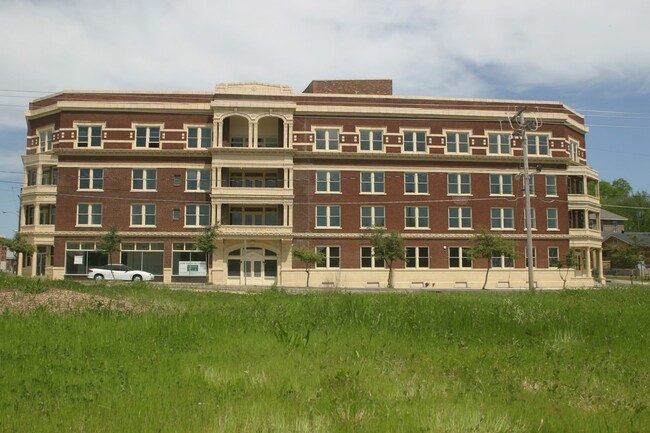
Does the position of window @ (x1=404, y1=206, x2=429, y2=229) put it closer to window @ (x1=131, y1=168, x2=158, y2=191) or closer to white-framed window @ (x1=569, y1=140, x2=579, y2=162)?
white-framed window @ (x1=569, y1=140, x2=579, y2=162)

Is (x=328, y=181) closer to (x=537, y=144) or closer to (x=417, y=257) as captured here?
(x=417, y=257)

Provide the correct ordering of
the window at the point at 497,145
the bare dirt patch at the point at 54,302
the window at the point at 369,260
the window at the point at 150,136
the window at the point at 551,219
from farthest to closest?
the window at the point at 497,145 < the window at the point at 551,219 < the window at the point at 150,136 < the window at the point at 369,260 < the bare dirt patch at the point at 54,302

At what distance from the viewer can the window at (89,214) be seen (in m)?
49.9

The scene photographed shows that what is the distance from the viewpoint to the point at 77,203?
5003cm

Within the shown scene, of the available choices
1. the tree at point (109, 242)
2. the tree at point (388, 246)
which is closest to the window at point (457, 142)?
the tree at point (388, 246)

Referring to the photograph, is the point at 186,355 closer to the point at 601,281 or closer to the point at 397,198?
the point at 397,198

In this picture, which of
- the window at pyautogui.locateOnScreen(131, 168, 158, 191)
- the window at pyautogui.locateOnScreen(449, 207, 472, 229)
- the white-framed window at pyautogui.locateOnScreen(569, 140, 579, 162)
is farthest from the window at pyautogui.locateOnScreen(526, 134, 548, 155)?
the window at pyautogui.locateOnScreen(131, 168, 158, 191)

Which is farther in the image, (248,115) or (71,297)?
(248,115)

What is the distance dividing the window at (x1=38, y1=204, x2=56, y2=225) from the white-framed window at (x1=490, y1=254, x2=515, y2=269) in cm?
3824

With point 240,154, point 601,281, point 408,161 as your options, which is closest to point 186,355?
point 240,154

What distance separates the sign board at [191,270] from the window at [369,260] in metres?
13.4

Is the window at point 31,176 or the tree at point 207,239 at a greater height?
the window at point 31,176

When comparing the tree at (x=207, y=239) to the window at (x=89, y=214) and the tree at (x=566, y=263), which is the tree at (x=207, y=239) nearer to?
the window at (x=89, y=214)

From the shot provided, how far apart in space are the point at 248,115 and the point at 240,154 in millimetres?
3355
